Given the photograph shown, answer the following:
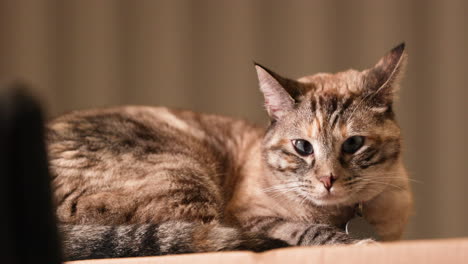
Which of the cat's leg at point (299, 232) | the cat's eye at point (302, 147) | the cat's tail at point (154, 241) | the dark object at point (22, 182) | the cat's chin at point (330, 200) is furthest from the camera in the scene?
the cat's eye at point (302, 147)

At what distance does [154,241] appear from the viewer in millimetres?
1453

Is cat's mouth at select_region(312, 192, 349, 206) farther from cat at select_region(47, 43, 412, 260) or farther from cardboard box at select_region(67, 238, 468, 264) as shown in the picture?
cardboard box at select_region(67, 238, 468, 264)

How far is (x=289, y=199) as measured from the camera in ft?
6.21

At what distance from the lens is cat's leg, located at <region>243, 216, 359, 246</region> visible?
1.63m

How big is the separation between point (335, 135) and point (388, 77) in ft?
0.88

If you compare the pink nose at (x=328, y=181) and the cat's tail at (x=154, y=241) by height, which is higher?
the pink nose at (x=328, y=181)

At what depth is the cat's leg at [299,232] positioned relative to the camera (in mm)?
1629

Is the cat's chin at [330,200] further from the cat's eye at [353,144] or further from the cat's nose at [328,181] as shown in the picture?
the cat's eye at [353,144]

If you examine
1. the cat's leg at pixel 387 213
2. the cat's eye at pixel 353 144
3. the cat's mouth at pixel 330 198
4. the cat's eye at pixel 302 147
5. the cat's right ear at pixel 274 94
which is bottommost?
the cat's leg at pixel 387 213

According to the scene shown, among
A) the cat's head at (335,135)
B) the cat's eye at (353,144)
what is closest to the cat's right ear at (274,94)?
the cat's head at (335,135)

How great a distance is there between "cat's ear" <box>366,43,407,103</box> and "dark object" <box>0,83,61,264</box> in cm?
134

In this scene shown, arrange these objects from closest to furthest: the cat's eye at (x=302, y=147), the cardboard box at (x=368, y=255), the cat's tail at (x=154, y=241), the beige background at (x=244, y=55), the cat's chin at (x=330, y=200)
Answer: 1. the cardboard box at (x=368, y=255)
2. the cat's tail at (x=154, y=241)
3. the cat's chin at (x=330, y=200)
4. the cat's eye at (x=302, y=147)
5. the beige background at (x=244, y=55)

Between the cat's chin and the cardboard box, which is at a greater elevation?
the cardboard box

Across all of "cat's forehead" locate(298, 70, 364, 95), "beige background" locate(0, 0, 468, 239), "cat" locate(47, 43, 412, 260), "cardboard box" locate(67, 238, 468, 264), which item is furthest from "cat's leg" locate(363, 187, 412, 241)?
"beige background" locate(0, 0, 468, 239)
